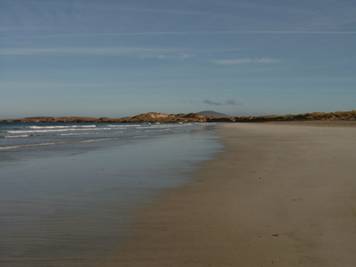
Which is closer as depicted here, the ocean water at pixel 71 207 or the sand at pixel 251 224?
the sand at pixel 251 224

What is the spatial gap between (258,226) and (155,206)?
204 cm

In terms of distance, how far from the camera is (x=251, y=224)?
5699 millimetres

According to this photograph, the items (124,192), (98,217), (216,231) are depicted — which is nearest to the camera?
(216,231)

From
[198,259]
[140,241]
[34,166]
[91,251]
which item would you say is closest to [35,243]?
[91,251]

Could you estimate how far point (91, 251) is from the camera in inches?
181

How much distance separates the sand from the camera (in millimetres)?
4387

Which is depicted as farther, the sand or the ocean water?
the ocean water

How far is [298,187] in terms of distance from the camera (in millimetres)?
8492

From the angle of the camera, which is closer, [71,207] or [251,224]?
[251,224]

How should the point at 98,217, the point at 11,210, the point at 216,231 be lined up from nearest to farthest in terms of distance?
the point at 216,231
the point at 98,217
the point at 11,210

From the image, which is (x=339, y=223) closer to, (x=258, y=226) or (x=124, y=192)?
(x=258, y=226)

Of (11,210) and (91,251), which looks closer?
(91,251)

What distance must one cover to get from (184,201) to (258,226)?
2.12 metres

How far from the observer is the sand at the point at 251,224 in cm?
439
